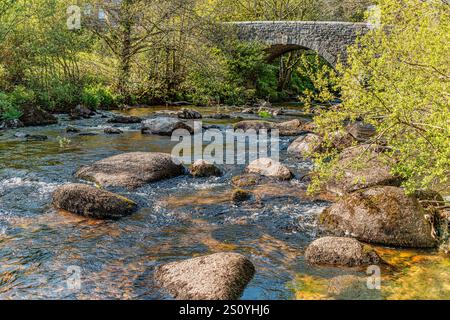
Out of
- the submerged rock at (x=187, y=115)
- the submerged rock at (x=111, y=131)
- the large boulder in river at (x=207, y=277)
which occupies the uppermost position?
the submerged rock at (x=187, y=115)

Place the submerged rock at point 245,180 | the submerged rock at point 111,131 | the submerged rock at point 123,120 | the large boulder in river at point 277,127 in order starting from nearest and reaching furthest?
the submerged rock at point 245,180 → the submerged rock at point 111,131 → the large boulder in river at point 277,127 → the submerged rock at point 123,120

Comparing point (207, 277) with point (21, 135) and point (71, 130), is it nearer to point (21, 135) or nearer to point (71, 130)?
point (21, 135)

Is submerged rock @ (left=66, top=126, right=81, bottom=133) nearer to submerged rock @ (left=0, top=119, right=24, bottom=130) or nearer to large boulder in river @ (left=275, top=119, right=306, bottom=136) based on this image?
submerged rock @ (left=0, top=119, right=24, bottom=130)

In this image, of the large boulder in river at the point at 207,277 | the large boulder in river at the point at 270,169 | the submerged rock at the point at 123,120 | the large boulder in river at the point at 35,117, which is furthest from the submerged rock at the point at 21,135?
the large boulder in river at the point at 207,277

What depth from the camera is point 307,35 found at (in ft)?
95.6

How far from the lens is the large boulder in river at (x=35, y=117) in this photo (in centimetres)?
1678

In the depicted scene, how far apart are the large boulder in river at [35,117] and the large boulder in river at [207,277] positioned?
1288 centimetres

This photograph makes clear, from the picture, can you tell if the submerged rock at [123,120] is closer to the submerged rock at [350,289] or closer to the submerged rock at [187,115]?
the submerged rock at [187,115]

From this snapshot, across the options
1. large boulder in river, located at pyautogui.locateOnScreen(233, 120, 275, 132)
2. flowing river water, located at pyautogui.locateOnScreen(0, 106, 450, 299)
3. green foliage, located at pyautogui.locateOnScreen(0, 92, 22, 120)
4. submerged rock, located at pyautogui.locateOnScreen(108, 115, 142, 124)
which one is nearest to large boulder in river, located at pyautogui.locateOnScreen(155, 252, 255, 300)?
flowing river water, located at pyautogui.locateOnScreen(0, 106, 450, 299)

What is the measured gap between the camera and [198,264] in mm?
5516

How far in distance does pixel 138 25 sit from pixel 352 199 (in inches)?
733

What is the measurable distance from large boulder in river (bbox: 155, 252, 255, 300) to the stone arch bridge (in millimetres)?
23800

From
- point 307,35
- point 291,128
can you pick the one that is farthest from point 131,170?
point 307,35

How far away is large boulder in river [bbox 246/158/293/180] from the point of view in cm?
1040
